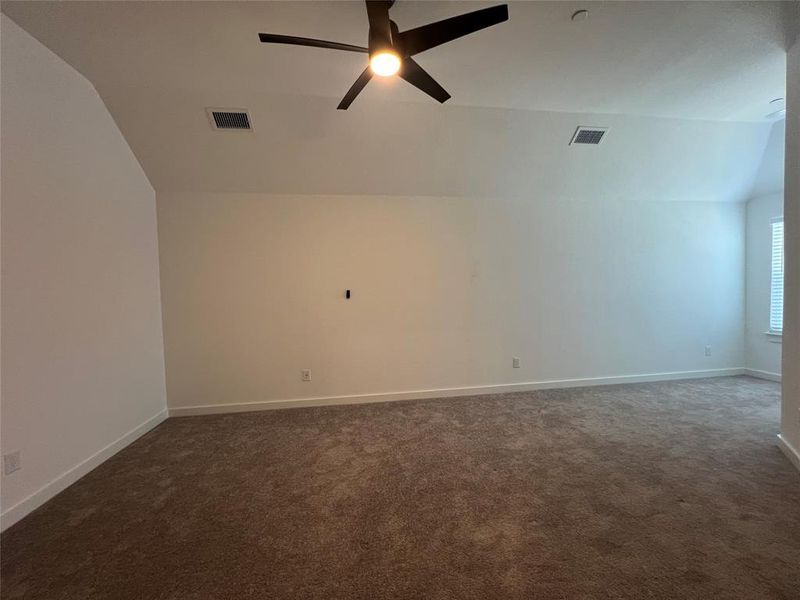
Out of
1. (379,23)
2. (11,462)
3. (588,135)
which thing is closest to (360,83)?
(379,23)

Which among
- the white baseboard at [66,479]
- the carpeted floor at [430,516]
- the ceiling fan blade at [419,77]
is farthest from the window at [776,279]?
the white baseboard at [66,479]

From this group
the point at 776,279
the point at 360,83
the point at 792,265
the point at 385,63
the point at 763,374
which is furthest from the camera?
the point at 763,374

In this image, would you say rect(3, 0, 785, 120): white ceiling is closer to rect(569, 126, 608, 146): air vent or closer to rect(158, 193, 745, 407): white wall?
rect(569, 126, 608, 146): air vent

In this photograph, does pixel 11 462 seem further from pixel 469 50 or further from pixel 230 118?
pixel 469 50

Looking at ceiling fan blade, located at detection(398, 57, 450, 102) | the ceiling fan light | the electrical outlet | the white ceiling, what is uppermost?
the white ceiling

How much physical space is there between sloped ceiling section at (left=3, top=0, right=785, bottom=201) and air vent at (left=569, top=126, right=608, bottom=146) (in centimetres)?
7

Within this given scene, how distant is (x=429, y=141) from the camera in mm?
3223

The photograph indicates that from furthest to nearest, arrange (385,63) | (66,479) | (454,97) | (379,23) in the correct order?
(454,97) < (66,479) < (385,63) < (379,23)

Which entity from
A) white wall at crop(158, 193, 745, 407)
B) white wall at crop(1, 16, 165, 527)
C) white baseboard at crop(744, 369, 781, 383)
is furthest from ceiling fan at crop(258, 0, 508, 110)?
white baseboard at crop(744, 369, 781, 383)

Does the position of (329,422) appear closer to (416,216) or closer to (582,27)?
(416,216)

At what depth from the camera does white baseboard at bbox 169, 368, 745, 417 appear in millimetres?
3439

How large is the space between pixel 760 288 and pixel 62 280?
7.43 m

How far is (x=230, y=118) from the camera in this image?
2812mm

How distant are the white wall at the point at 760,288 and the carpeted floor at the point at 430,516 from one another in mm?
1721
